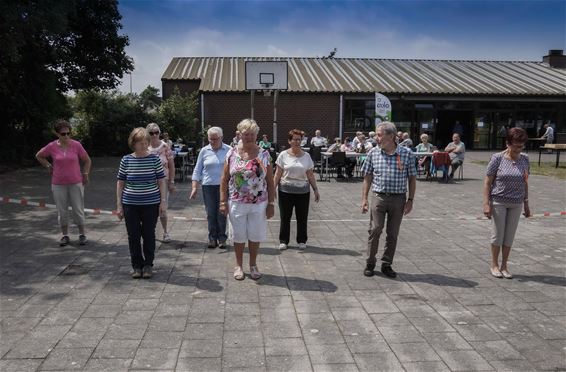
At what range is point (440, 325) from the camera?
418 centimetres

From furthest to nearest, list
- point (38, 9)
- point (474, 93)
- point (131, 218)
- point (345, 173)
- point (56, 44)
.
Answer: point (474, 93) → point (56, 44) → point (345, 173) → point (38, 9) → point (131, 218)

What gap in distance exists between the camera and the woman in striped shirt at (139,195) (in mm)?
5246

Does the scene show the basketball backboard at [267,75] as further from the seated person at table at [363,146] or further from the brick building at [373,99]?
the seated person at table at [363,146]

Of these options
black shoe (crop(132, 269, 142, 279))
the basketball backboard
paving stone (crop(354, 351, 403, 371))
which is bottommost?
paving stone (crop(354, 351, 403, 371))

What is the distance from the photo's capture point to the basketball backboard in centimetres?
2170

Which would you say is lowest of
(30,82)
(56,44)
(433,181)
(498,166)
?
(433,181)

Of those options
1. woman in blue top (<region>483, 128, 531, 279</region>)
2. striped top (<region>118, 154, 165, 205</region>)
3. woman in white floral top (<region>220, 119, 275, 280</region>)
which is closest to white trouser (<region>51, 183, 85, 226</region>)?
striped top (<region>118, 154, 165, 205</region>)

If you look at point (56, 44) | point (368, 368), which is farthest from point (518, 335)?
point (56, 44)

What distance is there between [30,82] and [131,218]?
1493 cm

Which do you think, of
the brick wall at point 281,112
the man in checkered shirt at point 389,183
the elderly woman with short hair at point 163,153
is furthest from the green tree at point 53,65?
the man in checkered shirt at point 389,183

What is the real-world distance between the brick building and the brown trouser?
21.7m

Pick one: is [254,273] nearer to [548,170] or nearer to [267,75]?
[548,170]

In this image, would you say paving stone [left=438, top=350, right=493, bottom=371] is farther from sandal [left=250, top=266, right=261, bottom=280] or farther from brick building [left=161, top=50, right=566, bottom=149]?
brick building [left=161, top=50, right=566, bottom=149]

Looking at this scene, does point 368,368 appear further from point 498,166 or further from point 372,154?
point 498,166
